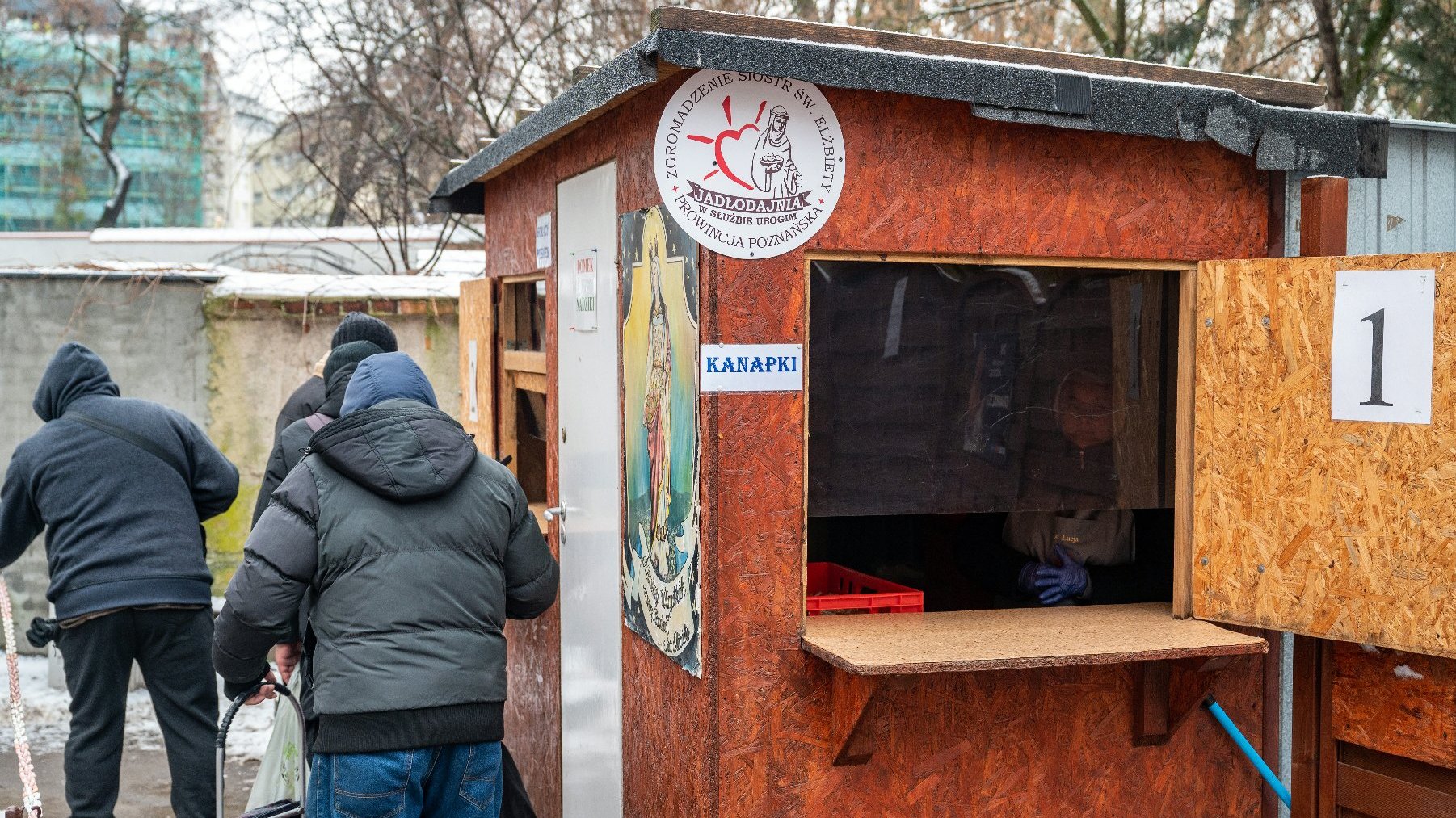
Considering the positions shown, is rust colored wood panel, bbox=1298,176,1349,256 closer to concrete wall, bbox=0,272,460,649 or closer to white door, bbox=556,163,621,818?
white door, bbox=556,163,621,818

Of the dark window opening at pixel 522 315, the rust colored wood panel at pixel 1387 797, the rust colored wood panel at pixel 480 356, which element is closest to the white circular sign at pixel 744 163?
the rust colored wood panel at pixel 1387 797

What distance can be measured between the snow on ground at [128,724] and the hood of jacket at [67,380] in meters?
2.15

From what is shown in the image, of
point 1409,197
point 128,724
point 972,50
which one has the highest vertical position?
point 972,50

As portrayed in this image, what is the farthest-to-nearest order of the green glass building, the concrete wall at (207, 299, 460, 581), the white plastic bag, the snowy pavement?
the green glass building → the concrete wall at (207, 299, 460, 581) → the snowy pavement → the white plastic bag

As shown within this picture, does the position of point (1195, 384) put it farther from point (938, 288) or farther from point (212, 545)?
point (212, 545)

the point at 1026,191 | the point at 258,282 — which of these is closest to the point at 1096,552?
the point at 1026,191

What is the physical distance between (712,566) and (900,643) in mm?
542

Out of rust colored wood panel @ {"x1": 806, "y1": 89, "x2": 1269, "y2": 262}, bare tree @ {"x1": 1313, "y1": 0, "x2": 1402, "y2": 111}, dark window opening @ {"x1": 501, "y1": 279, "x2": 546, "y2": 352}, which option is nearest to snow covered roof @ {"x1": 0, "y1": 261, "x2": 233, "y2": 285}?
dark window opening @ {"x1": 501, "y1": 279, "x2": 546, "y2": 352}

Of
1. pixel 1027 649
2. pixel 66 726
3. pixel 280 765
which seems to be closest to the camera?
pixel 1027 649

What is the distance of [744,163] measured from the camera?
12.0ft

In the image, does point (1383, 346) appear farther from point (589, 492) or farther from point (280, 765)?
point (280, 765)

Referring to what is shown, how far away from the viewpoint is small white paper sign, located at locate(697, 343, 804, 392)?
361cm

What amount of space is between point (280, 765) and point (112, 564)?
1070 mm

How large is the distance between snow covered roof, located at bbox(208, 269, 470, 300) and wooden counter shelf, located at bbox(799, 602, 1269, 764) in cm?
550
